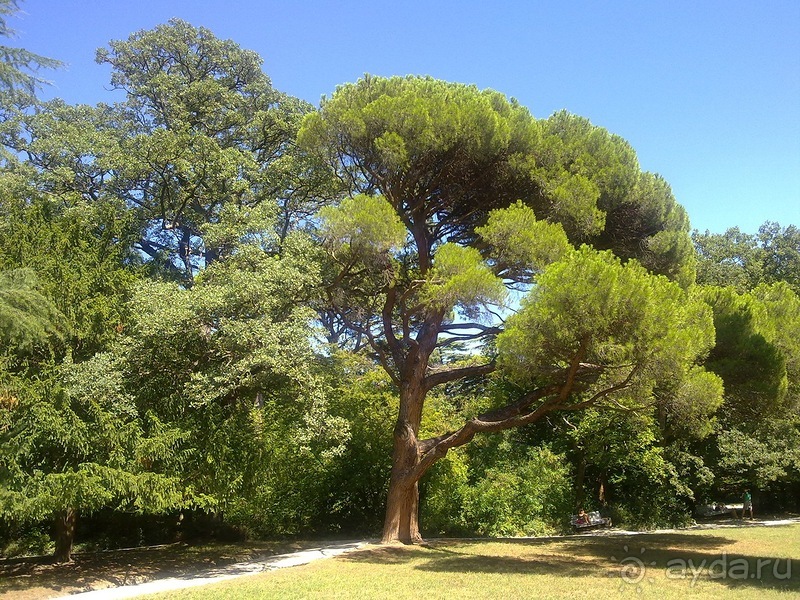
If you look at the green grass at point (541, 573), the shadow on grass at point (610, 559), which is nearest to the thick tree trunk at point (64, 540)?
the green grass at point (541, 573)

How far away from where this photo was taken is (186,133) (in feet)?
54.7

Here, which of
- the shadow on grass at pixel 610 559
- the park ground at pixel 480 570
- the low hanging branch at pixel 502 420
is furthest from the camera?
the low hanging branch at pixel 502 420

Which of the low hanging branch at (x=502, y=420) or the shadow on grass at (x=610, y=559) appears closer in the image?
the shadow on grass at (x=610, y=559)

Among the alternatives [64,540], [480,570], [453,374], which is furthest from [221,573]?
[453,374]

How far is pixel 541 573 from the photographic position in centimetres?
988

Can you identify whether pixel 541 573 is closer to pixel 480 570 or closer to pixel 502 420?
pixel 480 570

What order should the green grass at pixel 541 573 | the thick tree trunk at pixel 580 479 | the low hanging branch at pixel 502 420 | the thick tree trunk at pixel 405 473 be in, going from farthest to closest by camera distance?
1. the thick tree trunk at pixel 580 479
2. the thick tree trunk at pixel 405 473
3. the low hanging branch at pixel 502 420
4. the green grass at pixel 541 573

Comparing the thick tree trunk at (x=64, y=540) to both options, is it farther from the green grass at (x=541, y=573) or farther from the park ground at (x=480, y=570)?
the green grass at (x=541, y=573)

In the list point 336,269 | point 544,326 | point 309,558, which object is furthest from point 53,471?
point 544,326

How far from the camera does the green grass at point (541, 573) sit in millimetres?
8305

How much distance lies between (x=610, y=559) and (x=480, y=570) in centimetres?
292

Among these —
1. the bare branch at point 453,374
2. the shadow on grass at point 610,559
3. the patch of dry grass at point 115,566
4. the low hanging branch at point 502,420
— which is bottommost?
the shadow on grass at point 610,559

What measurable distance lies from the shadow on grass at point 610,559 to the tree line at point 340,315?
1886 millimetres

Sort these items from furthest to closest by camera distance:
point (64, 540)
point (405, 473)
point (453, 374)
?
point (453, 374) → point (405, 473) → point (64, 540)
